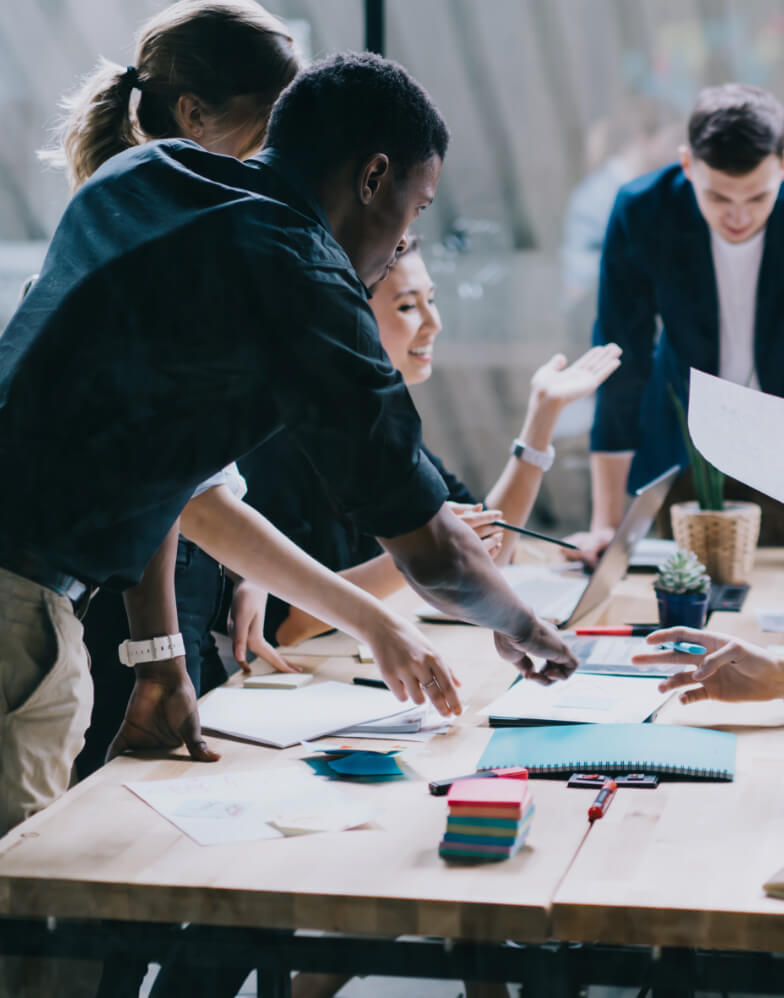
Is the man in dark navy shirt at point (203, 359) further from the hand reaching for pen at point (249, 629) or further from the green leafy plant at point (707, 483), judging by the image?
the green leafy plant at point (707, 483)

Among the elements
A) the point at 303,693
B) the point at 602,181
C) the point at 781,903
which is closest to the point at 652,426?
the point at 303,693

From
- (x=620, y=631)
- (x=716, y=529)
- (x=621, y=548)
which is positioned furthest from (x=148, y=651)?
(x=716, y=529)

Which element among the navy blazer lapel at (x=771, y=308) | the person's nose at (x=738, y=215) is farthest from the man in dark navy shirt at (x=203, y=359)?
the navy blazer lapel at (x=771, y=308)

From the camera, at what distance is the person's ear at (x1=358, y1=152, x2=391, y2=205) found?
110 cm

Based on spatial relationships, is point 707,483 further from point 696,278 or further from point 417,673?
point 417,673

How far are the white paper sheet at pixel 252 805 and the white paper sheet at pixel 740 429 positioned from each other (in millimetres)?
566

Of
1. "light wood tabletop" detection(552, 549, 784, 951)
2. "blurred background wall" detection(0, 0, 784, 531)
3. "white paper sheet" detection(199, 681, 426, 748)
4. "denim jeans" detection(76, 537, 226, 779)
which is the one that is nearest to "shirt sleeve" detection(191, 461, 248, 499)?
"denim jeans" detection(76, 537, 226, 779)

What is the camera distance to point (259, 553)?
140 cm

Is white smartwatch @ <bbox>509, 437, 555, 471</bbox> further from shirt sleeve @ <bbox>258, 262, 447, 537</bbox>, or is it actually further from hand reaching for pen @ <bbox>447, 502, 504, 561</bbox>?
shirt sleeve @ <bbox>258, 262, 447, 537</bbox>

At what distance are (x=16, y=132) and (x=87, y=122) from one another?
10.3ft

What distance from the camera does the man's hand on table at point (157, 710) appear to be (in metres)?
1.27

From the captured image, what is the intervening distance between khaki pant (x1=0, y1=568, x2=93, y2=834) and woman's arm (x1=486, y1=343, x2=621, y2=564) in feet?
3.38

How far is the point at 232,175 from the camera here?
1.07m

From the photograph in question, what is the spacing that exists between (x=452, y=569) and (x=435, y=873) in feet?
0.91
